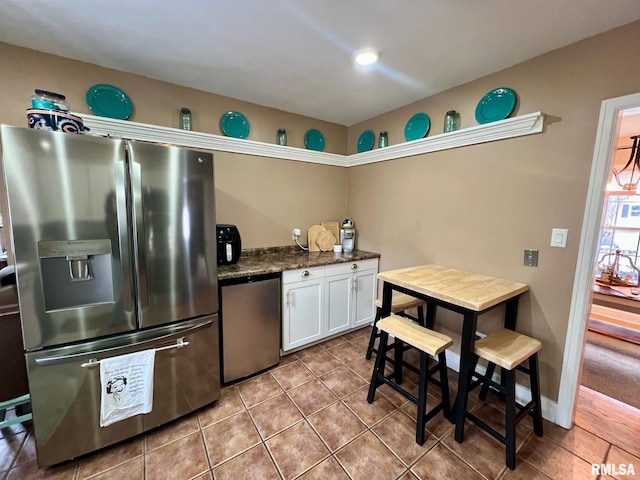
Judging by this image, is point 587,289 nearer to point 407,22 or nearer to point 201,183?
point 407,22

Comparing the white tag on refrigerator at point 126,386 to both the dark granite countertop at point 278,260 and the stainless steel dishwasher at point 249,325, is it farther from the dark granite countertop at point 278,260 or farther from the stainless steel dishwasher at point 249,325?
the dark granite countertop at point 278,260

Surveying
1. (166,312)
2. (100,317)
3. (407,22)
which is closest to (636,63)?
(407,22)

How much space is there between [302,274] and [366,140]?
5.96ft

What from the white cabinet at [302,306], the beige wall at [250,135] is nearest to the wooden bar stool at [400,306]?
the white cabinet at [302,306]

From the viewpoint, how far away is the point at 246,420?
5.65ft

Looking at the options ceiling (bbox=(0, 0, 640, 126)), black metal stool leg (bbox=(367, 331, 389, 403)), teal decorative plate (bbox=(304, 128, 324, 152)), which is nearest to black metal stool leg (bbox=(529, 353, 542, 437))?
black metal stool leg (bbox=(367, 331, 389, 403))

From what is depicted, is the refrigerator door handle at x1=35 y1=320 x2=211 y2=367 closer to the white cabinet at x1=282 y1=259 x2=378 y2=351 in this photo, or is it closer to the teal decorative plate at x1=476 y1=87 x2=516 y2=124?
the white cabinet at x1=282 y1=259 x2=378 y2=351

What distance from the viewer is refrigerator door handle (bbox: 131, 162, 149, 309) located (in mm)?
1402

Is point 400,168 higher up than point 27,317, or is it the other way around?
point 400,168

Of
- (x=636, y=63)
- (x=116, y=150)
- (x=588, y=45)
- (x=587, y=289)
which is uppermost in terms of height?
(x=588, y=45)

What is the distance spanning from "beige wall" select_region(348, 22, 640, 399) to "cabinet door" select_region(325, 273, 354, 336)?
732mm

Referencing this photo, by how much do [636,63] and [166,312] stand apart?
3.03 meters

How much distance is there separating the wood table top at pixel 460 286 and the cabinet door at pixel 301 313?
30.4 inches

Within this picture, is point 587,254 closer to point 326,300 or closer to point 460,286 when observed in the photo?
point 460,286
